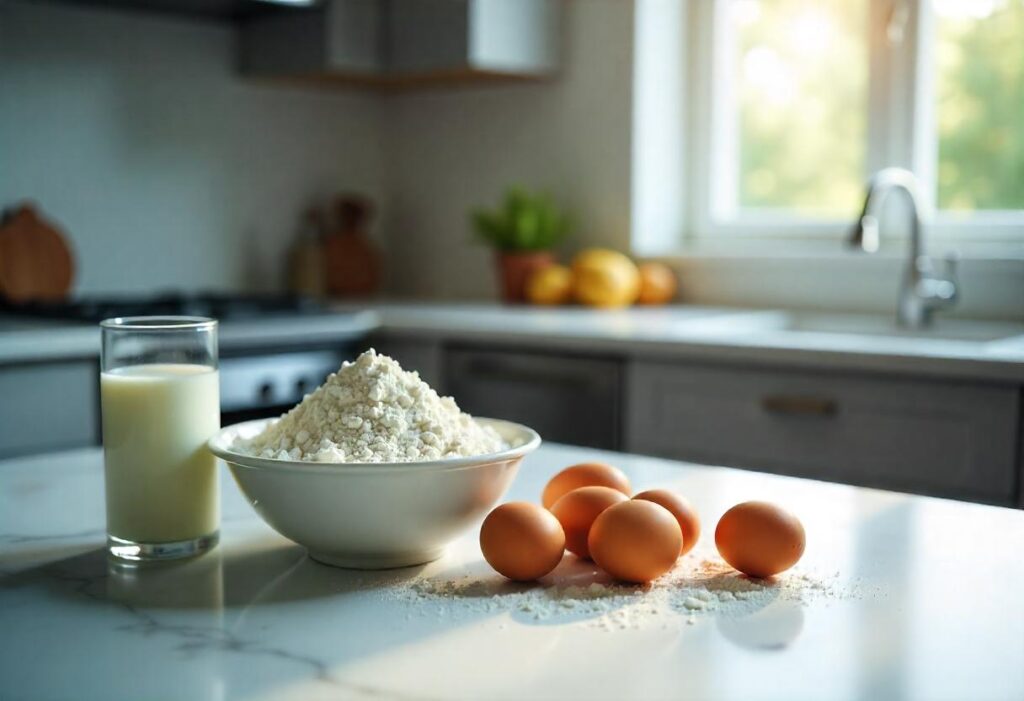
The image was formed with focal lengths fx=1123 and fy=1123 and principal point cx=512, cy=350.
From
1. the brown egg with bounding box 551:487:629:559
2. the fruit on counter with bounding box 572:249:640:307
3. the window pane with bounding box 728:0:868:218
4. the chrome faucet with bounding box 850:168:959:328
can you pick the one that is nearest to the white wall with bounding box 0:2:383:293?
the fruit on counter with bounding box 572:249:640:307

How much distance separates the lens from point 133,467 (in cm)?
89

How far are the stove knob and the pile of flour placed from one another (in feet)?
4.85

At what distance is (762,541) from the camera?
838 mm

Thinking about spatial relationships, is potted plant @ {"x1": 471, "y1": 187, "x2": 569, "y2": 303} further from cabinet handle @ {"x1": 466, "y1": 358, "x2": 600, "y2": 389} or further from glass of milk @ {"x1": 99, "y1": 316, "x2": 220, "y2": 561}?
glass of milk @ {"x1": 99, "y1": 316, "x2": 220, "y2": 561}

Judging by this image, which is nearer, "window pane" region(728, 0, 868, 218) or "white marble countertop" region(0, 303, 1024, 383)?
"white marble countertop" region(0, 303, 1024, 383)

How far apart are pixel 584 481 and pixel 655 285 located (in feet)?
6.22

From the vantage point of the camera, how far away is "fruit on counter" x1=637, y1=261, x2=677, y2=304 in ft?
9.36

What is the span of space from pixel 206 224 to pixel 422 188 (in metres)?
0.69

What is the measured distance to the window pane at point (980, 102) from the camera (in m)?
2.50

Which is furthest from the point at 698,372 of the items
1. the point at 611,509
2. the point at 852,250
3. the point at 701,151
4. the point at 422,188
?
the point at 422,188

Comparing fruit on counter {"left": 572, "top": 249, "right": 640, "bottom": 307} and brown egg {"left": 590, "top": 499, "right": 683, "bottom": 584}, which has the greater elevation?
fruit on counter {"left": 572, "top": 249, "right": 640, "bottom": 307}

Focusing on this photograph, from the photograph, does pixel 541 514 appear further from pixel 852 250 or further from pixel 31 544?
pixel 852 250

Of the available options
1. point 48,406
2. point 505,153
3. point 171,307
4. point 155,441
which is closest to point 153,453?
point 155,441

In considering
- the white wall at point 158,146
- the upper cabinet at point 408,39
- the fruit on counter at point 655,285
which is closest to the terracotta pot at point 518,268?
the fruit on counter at point 655,285
